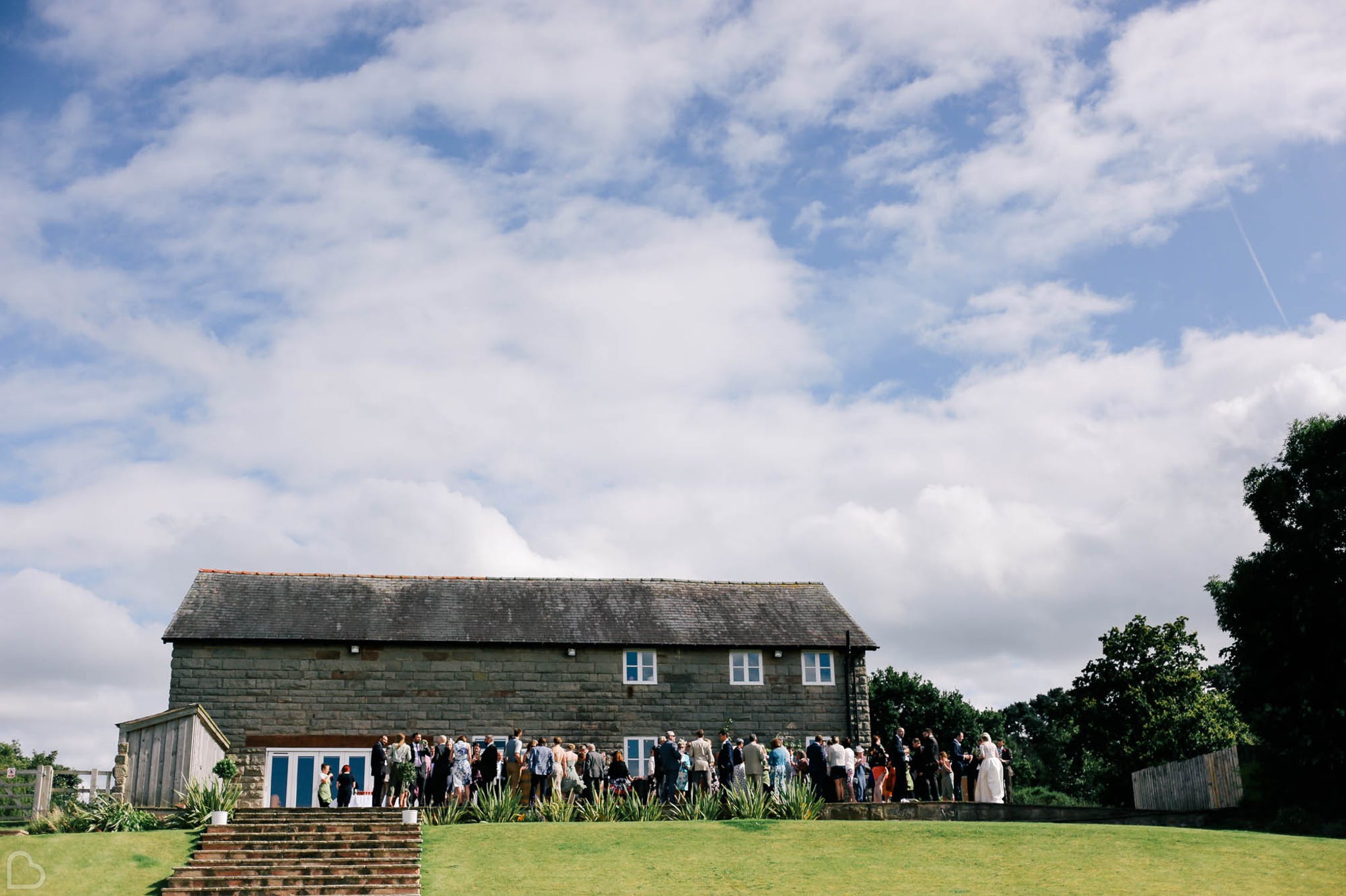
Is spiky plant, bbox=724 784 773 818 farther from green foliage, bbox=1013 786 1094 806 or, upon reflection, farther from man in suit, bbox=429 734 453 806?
green foliage, bbox=1013 786 1094 806

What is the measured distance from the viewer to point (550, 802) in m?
A: 19.9

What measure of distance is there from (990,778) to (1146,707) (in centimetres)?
2324

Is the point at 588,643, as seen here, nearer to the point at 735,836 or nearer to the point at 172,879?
the point at 735,836

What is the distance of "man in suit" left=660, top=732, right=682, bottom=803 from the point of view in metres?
20.5

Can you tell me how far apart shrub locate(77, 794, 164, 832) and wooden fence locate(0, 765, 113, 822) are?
2.06 ft

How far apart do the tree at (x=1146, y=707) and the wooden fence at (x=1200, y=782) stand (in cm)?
1293

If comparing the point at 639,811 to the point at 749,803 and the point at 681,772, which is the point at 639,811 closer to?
the point at 681,772

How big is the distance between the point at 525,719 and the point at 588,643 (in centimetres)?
243

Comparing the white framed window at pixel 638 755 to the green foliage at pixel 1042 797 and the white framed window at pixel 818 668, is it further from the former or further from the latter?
the green foliage at pixel 1042 797

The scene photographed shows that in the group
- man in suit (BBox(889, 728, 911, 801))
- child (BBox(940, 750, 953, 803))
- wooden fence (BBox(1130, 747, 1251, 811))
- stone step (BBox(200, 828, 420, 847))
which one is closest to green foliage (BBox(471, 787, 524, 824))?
stone step (BBox(200, 828, 420, 847))

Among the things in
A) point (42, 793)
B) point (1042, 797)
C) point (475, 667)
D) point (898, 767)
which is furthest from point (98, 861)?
point (1042, 797)

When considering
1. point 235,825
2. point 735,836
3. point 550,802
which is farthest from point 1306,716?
point 235,825

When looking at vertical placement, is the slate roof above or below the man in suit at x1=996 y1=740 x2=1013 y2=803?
above

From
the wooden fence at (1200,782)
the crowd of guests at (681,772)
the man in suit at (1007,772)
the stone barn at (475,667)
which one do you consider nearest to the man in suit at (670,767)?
the crowd of guests at (681,772)
